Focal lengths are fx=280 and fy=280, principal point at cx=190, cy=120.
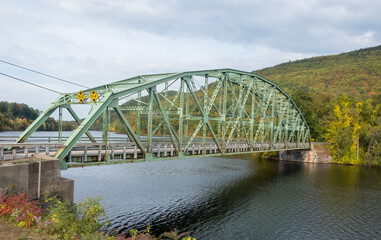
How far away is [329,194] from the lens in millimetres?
34656

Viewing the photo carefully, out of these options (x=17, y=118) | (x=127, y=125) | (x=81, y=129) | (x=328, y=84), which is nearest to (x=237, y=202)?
(x=127, y=125)

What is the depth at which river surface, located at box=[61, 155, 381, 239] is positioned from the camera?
22.4 metres

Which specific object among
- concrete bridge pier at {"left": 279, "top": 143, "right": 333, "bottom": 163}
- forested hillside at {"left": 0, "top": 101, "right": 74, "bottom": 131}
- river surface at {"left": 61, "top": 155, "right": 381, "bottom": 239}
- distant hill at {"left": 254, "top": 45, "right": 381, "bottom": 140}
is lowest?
river surface at {"left": 61, "top": 155, "right": 381, "bottom": 239}

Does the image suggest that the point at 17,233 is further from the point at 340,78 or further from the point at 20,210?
the point at 340,78

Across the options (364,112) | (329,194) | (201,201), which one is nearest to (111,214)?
(201,201)

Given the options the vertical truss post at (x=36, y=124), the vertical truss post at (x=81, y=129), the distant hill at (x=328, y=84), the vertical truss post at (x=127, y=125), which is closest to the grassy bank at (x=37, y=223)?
the vertical truss post at (x=81, y=129)

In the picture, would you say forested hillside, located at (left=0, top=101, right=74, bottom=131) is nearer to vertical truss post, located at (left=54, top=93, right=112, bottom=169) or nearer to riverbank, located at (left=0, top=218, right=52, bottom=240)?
vertical truss post, located at (left=54, top=93, right=112, bottom=169)

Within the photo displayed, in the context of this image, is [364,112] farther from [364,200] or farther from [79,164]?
[79,164]

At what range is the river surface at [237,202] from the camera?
22.4m

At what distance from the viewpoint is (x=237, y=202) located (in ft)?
100

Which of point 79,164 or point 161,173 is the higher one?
point 79,164

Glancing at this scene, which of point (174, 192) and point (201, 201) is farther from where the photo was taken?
point (174, 192)

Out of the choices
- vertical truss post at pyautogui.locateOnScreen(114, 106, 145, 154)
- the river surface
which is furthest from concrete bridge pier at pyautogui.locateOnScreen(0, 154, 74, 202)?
the river surface

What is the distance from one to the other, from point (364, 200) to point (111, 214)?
27.9 meters
